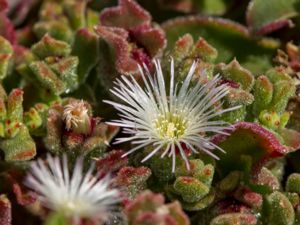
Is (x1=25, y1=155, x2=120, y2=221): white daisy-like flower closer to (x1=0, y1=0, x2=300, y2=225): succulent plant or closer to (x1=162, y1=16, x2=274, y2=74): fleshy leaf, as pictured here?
(x1=0, y1=0, x2=300, y2=225): succulent plant

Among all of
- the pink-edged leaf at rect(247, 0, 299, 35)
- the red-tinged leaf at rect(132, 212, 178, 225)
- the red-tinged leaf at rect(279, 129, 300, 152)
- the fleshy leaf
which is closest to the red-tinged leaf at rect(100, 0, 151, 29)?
the fleshy leaf

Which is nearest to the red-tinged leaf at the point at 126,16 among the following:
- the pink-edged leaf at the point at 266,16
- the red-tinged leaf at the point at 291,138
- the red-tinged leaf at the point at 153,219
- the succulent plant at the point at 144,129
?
the succulent plant at the point at 144,129

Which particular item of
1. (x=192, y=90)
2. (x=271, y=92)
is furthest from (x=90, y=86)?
(x=271, y=92)

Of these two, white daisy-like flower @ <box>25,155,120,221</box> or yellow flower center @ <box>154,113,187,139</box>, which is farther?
yellow flower center @ <box>154,113,187,139</box>

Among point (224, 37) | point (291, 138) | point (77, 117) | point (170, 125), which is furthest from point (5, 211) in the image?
point (224, 37)

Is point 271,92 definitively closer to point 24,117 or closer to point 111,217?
point 111,217

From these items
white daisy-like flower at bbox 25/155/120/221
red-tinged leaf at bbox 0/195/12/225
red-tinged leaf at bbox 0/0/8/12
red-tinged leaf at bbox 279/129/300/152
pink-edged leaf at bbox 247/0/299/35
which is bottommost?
red-tinged leaf at bbox 0/195/12/225

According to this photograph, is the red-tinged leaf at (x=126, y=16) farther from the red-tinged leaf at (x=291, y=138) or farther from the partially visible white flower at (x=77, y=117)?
the red-tinged leaf at (x=291, y=138)

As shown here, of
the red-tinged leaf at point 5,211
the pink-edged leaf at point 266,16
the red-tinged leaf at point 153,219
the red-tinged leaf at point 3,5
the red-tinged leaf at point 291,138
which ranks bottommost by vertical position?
the red-tinged leaf at point 5,211
